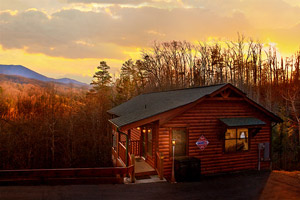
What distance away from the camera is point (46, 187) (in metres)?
9.34

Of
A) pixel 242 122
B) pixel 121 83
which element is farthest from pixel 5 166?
pixel 121 83

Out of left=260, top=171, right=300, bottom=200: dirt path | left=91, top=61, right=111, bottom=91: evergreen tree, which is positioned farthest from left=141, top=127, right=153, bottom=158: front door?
left=91, top=61, right=111, bottom=91: evergreen tree

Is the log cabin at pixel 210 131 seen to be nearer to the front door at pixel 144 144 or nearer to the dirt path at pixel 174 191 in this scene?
the front door at pixel 144 144

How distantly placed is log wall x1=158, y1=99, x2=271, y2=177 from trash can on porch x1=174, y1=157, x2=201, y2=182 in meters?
0.63

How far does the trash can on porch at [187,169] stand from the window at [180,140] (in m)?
0.90

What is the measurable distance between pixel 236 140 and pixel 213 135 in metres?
1.63

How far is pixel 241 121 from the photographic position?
41.6 ft

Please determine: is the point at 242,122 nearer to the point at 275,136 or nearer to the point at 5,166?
the point at 275,136

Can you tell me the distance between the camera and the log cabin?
11.6 meters

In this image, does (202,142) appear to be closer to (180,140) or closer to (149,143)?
(180,140)

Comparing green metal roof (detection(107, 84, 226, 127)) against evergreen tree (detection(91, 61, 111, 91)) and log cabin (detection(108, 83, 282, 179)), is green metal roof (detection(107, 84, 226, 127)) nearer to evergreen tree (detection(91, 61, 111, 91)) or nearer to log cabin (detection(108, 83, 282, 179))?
log cabin (detection(108, 83, 282, 179))

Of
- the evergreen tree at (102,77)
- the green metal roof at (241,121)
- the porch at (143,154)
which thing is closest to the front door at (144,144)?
the porch at (143,154)

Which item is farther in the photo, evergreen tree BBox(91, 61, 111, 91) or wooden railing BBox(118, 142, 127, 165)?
evergreen tree BBox(91, 61, 111, 91)

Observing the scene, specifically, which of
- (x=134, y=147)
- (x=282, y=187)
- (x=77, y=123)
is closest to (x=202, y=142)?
(x=282, y=187)
